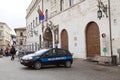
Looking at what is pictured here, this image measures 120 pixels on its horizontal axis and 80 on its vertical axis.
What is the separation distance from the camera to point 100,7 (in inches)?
750

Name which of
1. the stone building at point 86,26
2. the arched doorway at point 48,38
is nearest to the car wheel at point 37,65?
the stone building at point 86,26

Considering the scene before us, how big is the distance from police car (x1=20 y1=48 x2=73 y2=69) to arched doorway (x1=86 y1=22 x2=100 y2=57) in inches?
194

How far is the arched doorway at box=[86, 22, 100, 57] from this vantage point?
2080cm

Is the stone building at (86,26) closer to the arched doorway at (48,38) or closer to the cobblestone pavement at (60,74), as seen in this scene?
the arched doorway at (48,38)

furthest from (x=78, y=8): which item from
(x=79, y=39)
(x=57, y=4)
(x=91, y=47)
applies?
(x=57, y=4)

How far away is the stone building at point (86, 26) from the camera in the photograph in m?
18.3

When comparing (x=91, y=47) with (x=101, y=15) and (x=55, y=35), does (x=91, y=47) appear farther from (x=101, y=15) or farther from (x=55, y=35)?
(x=55, y=35)

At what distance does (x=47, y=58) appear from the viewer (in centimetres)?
1580

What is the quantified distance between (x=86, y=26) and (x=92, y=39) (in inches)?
61.3

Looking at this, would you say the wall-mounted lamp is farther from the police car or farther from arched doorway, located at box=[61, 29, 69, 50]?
arched doorway, located at box=[61, 29, 69, 50]

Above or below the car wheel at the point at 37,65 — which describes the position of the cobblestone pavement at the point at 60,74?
below

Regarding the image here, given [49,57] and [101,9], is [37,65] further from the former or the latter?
[101,9]

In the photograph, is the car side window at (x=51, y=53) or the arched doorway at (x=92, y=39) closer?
the car side window at (x=51, y=53)

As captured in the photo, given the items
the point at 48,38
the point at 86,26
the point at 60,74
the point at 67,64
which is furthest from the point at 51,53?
the point at 48,38
